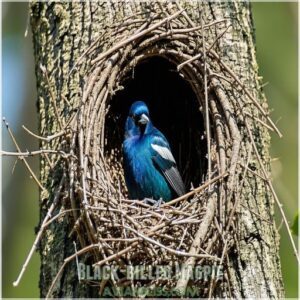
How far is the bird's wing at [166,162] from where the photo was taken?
6582 mm

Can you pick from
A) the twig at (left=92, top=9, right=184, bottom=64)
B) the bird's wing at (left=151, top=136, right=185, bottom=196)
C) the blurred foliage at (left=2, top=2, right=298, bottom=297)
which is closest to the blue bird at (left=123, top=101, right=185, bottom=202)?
the bird's wing at (left=151, top=136, right=185, bottom=196)

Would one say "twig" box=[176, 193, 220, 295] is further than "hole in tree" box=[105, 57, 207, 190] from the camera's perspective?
No

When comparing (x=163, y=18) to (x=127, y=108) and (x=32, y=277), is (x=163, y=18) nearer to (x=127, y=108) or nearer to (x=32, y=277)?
(x=127, y=108)

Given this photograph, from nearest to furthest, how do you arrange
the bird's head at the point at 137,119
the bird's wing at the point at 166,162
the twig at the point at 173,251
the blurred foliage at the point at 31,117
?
the twig at the point at 173,251
the bird's wing at the point at 166,162
the bird's head at the point at 137,119
the blurred foliage at the point at 31,117

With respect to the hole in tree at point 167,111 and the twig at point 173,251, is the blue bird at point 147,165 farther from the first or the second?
the twig at point 173,251

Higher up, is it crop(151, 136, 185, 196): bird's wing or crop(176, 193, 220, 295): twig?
crop(151, 136, 185, 196): bird's wing

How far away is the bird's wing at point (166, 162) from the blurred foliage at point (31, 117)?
11.8ft

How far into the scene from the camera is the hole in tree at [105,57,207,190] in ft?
21.8

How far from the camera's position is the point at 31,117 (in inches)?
Result: 453

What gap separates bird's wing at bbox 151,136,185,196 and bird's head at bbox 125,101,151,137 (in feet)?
0.57

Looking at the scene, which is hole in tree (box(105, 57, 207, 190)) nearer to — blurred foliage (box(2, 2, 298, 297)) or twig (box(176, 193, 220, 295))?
twig (box(176, 193, 220, 295))

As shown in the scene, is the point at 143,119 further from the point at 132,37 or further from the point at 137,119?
the point at 132,37

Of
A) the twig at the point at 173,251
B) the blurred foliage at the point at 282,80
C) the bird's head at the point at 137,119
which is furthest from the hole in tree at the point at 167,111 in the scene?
the blurred foliage at the point at 282,80

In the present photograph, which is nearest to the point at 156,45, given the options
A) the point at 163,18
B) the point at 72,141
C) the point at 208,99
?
the point at 163,18
